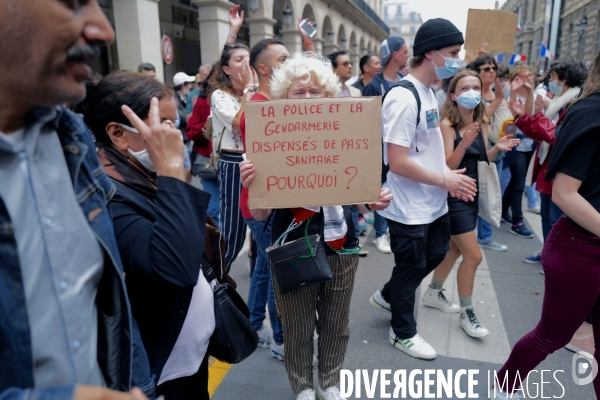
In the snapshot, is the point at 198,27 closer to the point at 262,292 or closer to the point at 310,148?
the point at 262,292

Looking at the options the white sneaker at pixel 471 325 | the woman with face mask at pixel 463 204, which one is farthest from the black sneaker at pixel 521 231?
the white sneaker at pixel 471 325

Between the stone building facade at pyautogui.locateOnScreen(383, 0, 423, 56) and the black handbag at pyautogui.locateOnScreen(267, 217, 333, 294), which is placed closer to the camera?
the black handbag at pyautogui.locateOnScreen(267, 217, 333, 294)

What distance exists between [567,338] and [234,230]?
7.04 feet

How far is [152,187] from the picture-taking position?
1455 millimetres

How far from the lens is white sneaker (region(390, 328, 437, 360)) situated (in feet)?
9.83

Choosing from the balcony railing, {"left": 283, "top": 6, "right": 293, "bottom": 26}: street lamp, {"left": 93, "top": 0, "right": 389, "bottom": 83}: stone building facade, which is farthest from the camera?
the balcony railing

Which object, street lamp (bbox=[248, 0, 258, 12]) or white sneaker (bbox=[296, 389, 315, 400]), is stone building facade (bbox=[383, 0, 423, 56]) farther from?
white sneaker (bbox=[296, 389, 315, 400])

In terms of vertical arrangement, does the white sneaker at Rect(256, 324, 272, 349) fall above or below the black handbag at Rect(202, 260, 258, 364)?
below

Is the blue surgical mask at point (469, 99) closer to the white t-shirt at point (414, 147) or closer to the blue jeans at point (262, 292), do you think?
the white t-shirt at point (414, 147)

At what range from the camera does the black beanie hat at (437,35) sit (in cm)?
272

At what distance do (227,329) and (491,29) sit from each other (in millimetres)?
6867

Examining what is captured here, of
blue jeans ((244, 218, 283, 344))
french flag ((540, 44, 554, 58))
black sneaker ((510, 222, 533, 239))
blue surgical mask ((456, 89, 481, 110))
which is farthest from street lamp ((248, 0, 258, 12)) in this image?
blue jeans ((244, 218, 283, 344))

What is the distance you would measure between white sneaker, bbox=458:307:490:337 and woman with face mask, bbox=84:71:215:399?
2271 millimetres

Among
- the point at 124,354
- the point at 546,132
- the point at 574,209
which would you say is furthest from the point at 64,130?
the point at 546,132
